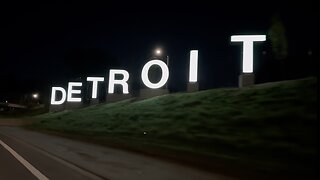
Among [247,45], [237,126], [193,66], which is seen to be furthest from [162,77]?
[237,126]

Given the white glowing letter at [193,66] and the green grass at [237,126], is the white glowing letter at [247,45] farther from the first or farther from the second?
the white glowing letter at [193,66]

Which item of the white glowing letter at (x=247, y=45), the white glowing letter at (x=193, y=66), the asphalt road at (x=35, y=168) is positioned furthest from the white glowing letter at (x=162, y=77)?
the asphalt road at (x=35, y=168)

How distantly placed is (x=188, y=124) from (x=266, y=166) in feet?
51.9

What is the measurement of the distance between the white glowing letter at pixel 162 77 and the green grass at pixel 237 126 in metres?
6.22

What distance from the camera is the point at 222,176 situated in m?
14.9

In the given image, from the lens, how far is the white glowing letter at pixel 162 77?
5130 centimetres

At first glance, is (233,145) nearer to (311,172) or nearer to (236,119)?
(236,119)

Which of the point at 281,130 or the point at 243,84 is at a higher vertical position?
the point at 243,84

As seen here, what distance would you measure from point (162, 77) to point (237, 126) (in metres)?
27.0

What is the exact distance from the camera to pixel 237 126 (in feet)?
81.8

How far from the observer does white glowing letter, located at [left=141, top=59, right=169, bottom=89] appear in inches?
2020

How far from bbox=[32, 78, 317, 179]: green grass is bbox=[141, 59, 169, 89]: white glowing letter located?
6224mm

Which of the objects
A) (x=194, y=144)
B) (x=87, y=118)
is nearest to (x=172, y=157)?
(x=194, y=144)

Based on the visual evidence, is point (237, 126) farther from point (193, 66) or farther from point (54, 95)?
point (54, 95)
